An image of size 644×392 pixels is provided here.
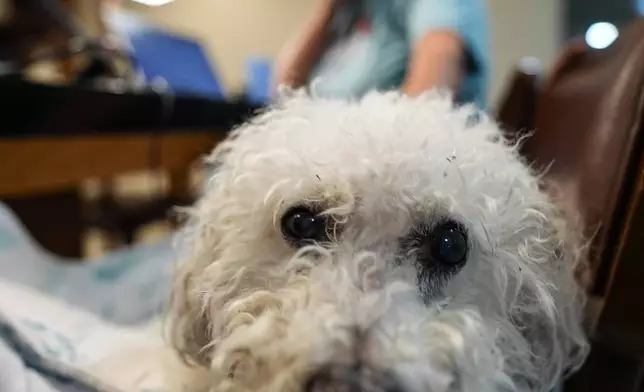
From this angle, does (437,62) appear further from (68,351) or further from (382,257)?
(68,351)

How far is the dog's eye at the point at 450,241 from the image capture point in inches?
22.8

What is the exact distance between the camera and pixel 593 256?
2.30 feet

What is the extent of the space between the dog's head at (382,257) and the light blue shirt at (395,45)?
373 millimetres

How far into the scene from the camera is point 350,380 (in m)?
0.42

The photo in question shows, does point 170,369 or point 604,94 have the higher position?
point 604,94

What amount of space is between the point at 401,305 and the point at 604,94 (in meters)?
0.55

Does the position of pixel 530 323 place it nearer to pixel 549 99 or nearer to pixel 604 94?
pixel 604 94

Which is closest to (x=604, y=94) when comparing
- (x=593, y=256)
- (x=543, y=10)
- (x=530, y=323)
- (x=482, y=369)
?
(x=593, y=256)

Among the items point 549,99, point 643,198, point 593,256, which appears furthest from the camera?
point 549,99

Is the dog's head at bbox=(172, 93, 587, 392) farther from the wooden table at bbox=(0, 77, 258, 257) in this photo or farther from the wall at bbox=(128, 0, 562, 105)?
the wall at bbox=(128, 0, 562, 105)

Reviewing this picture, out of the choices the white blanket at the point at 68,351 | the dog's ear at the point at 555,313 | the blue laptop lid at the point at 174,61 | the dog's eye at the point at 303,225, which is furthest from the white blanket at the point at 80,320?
the blue laptop lid at the point at 174,61

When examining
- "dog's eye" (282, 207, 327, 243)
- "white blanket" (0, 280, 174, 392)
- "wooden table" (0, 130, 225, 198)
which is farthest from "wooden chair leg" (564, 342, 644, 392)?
"wooden table" (0, 130, 225, 198)

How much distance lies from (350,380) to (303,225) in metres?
0.19

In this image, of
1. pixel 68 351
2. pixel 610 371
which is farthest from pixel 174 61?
pixel 610 371
